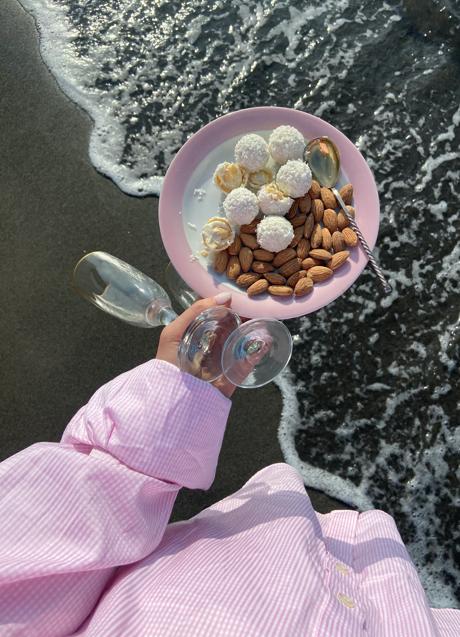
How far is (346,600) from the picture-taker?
1.91ft

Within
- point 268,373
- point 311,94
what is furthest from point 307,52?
point 268,373

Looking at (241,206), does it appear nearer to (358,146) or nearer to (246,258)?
(246,258)

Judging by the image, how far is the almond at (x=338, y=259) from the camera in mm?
852

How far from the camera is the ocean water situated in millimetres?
1097

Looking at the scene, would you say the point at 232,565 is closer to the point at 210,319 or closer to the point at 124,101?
the point at 210,319

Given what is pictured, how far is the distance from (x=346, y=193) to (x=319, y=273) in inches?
5.9

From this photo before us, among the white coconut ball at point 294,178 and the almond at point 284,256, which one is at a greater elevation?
the white coconut ball at point 294,178

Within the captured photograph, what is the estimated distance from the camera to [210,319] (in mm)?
723

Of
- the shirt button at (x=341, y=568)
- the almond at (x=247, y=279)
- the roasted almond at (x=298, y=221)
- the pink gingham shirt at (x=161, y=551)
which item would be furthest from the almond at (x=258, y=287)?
the shirt button at (x=341, y=568)

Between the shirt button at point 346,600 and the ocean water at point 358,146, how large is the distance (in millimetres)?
497

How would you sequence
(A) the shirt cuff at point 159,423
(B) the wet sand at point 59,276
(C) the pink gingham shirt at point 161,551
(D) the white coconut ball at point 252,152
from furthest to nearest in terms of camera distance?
1. (B) the wet sand at point 59,276
2. (D) the white coconut ball at point 252,152
3. (A) the shirt cuff at point 159,423
4. (C) the pink gingham shirt at point 161,551

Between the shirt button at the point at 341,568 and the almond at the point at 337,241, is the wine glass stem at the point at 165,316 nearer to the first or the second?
the almond at the point at 337,241

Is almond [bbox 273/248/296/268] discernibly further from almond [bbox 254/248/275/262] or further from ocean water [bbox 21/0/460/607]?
ocean water [bbox 21/0/460/607]

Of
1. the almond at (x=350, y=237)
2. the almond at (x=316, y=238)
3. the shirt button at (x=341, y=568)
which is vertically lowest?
the shirt button at (x=341, y=568)
